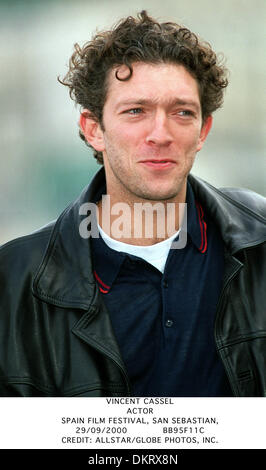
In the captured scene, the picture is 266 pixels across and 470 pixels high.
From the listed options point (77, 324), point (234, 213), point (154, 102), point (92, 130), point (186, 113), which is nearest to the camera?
point (77, 324)

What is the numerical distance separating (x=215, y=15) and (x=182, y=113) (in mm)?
1178

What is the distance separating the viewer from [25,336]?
2.43 meters

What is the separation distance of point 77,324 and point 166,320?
0.39 meters

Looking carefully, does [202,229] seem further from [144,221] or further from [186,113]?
[186,113]

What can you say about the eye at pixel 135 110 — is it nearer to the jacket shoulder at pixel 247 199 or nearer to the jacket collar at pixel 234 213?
the jacket collar at pixel 234 213

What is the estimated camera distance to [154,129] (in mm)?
2469

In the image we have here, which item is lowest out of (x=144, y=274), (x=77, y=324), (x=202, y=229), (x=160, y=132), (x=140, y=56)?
(x=77, y=324)

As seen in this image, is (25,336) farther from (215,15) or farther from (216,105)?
(215,15)

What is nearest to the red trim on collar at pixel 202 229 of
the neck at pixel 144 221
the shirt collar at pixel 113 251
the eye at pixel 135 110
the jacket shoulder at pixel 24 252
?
the shirt collar at pixel 113 251

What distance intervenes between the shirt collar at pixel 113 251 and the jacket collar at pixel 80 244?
0.27ft

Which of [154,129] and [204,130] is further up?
[204,130]

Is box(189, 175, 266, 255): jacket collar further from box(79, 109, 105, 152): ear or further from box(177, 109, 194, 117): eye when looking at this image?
box(79, 109, 105, 152): ear

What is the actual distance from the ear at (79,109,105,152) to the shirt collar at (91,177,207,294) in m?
0.56

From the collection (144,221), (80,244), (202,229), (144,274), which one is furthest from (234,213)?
(80,244)
